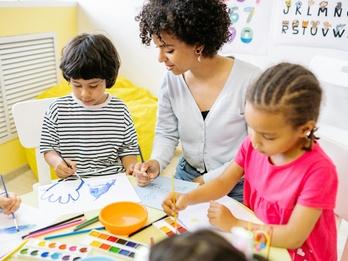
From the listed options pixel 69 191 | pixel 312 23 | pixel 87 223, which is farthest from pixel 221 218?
pixel 312 23

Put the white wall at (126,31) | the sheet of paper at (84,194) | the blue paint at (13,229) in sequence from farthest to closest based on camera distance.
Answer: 1. the white wall at (126,31)
2. the sheet of paper at (84,194)
3. the blue paint at (13,229)

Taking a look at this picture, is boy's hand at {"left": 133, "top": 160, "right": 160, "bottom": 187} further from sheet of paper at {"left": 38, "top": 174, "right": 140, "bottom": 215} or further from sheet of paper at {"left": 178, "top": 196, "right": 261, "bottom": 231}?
sheet of paper at {"left": 178, "top": 196, "right": 261, "bottom": 231}

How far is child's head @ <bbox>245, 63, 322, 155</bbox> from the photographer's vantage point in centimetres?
81

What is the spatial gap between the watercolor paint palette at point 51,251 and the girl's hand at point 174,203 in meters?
0.22

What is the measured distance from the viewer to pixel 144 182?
3.51 ft

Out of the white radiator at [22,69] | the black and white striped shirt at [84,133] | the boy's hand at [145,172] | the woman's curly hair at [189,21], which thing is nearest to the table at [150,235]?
the boy's hand at [145,172]

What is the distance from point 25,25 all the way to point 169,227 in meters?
2.01

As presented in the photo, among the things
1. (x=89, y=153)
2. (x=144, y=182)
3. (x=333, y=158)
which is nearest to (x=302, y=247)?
(x=333, y=158)

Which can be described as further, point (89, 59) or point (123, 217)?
point (89, 59)

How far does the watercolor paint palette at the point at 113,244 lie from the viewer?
0.77 meters

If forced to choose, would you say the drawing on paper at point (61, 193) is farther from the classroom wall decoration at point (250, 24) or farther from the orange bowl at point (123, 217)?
the classroom wall decoration at point (250, 24)

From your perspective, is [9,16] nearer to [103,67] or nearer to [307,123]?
[103,67]

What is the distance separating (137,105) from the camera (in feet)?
8.07

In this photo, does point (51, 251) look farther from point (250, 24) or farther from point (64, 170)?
point (250, 24)
